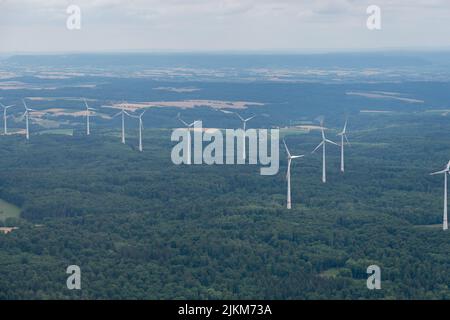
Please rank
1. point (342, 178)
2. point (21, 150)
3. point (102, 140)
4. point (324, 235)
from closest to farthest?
point (324, 235), point (342, 178), point (21, 150), point (102, 140)

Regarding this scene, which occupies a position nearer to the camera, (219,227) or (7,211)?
(219,227)

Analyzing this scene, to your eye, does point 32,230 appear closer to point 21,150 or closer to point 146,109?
point 21,150

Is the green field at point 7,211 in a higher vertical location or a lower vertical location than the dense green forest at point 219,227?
lower

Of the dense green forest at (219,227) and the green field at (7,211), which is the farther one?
the green field at (7,211)

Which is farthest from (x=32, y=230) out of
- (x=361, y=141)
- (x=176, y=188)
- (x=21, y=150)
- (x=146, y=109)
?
(x=146, y=109)
